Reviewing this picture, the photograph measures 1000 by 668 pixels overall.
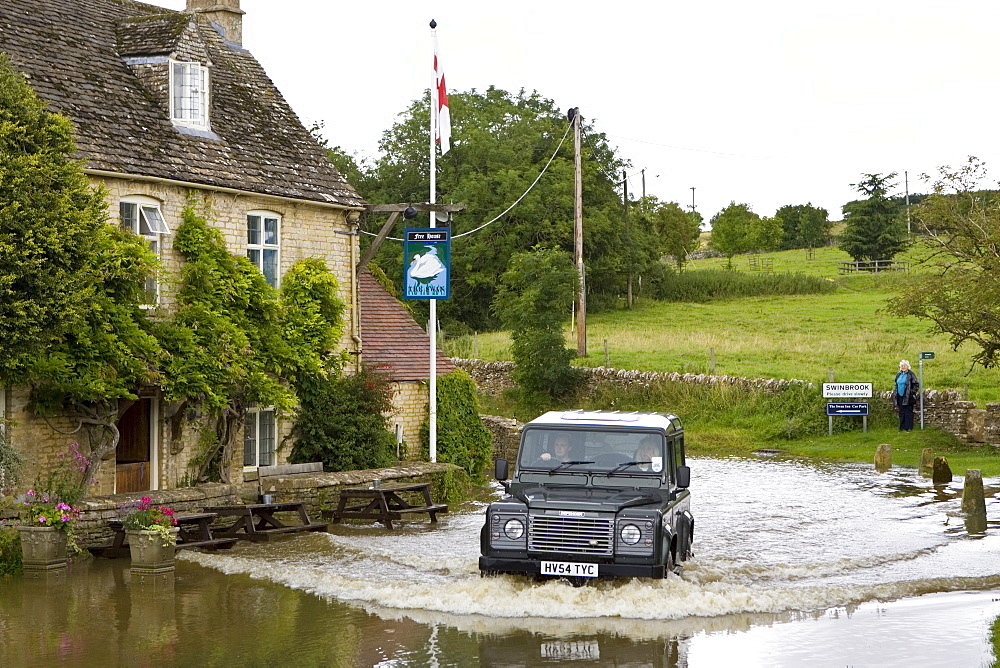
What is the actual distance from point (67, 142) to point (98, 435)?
5211mm

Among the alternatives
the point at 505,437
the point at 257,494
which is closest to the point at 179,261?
the point at 257,494

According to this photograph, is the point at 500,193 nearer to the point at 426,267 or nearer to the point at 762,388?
the point at 762,388

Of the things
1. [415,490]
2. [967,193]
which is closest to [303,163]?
[415,490]

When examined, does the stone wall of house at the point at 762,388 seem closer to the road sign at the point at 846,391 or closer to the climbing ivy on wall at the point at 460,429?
the road sign at the point at 846,391

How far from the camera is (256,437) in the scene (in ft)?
79.9

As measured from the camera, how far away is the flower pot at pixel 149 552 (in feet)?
52.4

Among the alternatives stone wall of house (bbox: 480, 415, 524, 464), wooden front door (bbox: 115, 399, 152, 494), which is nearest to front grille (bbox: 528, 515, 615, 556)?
wooden front door (bbox: 115, 399, 152, 494)

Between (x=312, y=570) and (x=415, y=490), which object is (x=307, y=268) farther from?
(x=312, y=570)

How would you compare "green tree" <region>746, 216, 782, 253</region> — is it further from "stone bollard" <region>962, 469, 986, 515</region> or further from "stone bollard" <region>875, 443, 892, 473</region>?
"stone bollard" <region>962, 469, 986, 515</region>

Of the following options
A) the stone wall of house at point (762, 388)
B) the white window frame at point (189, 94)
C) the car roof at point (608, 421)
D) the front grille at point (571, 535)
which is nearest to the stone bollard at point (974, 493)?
the car roof at point (608, 421)

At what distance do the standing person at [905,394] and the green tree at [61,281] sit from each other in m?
20.9

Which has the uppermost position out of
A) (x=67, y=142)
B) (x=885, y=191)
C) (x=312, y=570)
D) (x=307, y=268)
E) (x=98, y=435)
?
(x=885, y=191)

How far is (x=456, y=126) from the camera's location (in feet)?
220

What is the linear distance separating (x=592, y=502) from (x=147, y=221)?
37.5 feet
